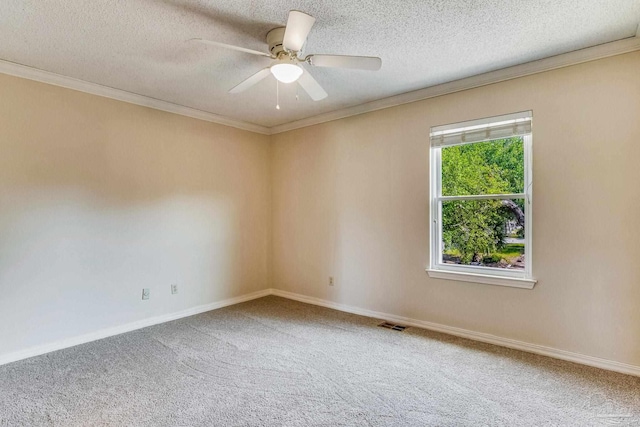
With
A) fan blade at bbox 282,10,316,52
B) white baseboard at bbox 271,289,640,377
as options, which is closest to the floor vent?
white baseboard at bbox 271,289,640,377

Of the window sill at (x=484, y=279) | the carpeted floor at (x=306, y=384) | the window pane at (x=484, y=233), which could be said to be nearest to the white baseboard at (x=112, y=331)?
the carpeted floor at (x=306, y=384)

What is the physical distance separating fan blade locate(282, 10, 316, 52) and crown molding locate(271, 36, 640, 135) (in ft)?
6.01

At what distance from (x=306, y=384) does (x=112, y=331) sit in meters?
2.21

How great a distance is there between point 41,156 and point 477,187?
13.2 ft

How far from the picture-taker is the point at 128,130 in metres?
3.63

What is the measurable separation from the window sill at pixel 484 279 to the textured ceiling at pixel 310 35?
1862 millimetres

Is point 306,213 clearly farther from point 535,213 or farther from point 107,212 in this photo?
point 535,213

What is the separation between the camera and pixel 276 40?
240 cm

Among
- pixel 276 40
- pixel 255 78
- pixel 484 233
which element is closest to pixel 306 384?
pixel 484 233

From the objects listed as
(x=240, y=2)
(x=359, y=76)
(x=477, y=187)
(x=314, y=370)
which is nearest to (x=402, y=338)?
(x=314, y=370)

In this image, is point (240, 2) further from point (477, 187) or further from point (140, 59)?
point (477, 187)

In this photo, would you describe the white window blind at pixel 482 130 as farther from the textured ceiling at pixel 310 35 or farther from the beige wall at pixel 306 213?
the textured ceiling at pixel 310 35

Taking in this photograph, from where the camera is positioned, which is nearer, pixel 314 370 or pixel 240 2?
pixel 240 2

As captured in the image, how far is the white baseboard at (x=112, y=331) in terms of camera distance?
114 inches
